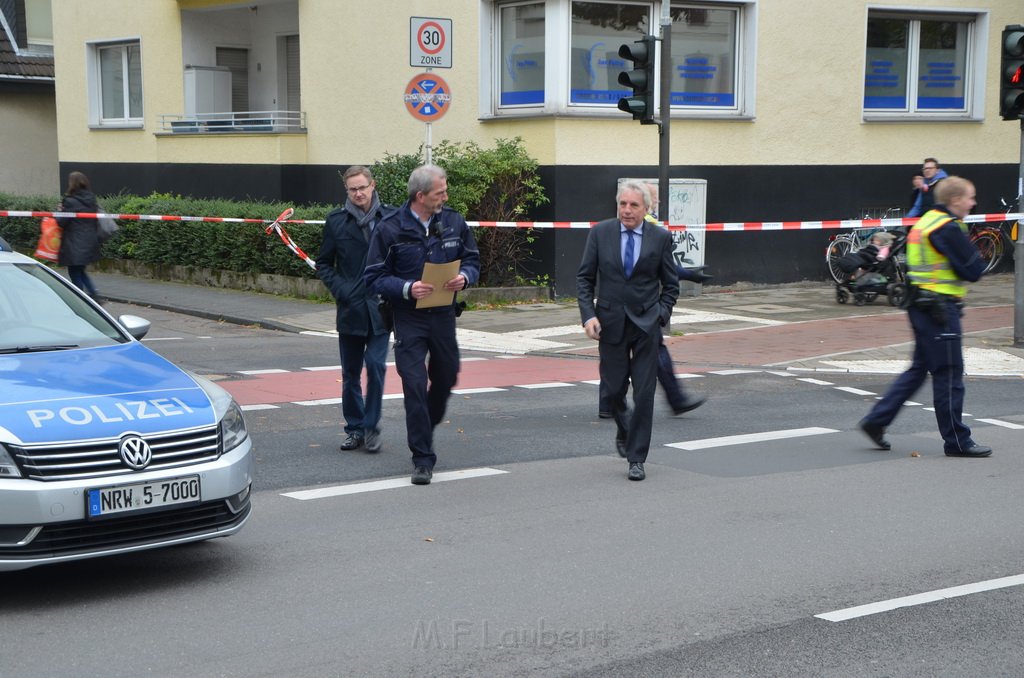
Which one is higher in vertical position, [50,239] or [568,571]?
[50,239]

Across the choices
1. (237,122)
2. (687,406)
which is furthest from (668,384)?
(237,122)

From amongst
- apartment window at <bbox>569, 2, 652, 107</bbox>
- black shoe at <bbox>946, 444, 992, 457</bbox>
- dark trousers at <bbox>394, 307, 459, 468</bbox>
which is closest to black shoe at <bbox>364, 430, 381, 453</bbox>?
dark trousers at <bbox>394, 307, 459, 468</bbox>

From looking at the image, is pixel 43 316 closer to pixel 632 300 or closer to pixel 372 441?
pixel 372 441

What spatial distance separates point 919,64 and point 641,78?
342 inches

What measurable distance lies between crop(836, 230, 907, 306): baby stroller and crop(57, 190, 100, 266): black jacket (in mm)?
9724

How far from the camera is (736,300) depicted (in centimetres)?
1936

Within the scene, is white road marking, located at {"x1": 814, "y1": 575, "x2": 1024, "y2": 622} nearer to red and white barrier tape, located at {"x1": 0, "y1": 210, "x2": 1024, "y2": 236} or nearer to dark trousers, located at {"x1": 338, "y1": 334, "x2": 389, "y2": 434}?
dark trousers, located at {"x1": 338, "y1": 334, "x2": 389, "y2": 434}

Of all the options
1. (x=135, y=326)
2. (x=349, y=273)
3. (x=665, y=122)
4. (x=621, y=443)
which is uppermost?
(x=665, y=122)

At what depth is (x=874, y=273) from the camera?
712 inches

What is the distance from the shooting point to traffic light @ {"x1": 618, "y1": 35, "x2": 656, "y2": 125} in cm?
1486

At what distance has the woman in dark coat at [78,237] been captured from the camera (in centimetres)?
1628

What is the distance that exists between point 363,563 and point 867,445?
4.46 m

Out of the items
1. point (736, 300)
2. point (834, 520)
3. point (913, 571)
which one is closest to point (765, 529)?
point (834, 520)

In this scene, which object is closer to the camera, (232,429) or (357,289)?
(232,429)
